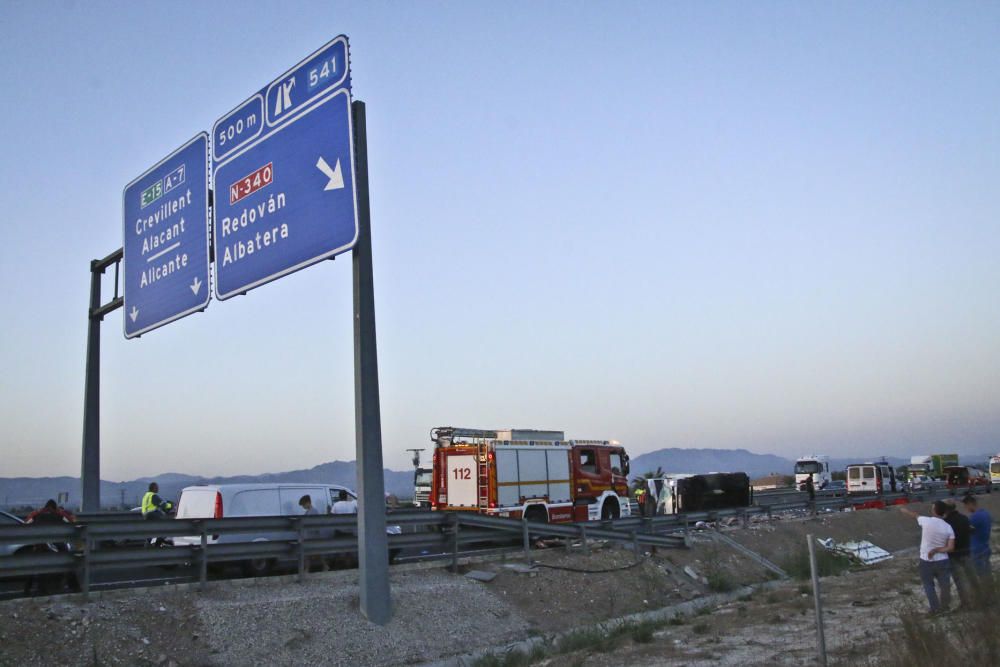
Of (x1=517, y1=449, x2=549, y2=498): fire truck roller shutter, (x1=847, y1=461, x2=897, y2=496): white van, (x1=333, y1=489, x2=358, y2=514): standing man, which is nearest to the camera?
(x1=333, y1=489, x2=358, y2=514): standing man

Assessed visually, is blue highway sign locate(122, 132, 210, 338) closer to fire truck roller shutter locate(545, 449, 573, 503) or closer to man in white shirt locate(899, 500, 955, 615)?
man in white shirt locate(899, 500, 955, 615)

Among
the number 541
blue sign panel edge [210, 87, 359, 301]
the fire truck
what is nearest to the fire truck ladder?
the fire truck

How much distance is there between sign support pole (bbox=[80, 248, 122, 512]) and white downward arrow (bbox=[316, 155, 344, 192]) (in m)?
6.97

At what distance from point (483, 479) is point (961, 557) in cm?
1341

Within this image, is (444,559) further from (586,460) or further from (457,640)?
(586,460)

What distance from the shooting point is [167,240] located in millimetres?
16297

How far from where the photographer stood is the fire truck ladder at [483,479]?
22947mm

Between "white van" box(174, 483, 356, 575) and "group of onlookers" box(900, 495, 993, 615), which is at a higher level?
"white van" box(174, 483, 356, 575)

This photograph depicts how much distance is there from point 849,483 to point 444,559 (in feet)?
128

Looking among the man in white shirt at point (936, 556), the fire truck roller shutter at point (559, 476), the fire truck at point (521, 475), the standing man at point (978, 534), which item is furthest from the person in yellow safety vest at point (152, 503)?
the standing man at point (978, 534)

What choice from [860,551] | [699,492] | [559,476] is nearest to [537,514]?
[559,476]

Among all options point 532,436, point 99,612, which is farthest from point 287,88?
point 532,436

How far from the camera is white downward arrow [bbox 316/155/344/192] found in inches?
508

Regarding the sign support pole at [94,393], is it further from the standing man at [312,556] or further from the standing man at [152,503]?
the standing man at [312,556]
